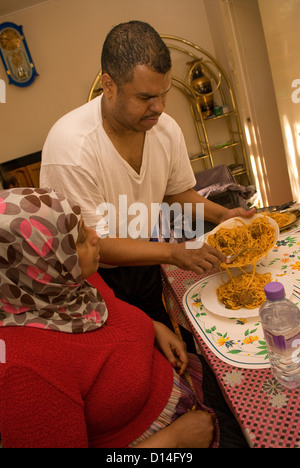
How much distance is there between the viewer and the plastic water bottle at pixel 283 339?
810 mm

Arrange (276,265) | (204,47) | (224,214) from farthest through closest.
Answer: (204,47) < (224,214) < (276,265)

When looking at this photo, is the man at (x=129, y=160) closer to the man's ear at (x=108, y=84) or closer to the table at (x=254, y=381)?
the man's ear at (x=108, y=84)

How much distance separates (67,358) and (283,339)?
538mm

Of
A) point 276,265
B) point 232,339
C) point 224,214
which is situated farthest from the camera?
point 224,214

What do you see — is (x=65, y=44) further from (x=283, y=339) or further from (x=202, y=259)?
(x=283, y=339)

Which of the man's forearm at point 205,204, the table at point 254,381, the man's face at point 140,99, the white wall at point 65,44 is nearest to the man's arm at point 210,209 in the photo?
the man's forearm at point 205,204

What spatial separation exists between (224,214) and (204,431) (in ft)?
3.14

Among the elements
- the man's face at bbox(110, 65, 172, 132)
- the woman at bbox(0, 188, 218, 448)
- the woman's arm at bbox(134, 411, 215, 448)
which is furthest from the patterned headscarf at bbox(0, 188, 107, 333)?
the man's face at bbox(110, 65, 172, 132)

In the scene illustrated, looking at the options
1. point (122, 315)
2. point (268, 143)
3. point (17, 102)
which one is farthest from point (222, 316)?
point (17, 102)

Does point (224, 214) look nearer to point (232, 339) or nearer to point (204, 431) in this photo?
point (232, 339)

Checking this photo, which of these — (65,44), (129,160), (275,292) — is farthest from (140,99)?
(65,44)

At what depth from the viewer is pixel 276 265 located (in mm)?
1351

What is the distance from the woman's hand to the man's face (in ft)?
2.86

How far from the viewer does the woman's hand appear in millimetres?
1372
